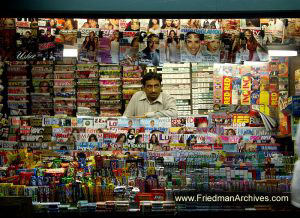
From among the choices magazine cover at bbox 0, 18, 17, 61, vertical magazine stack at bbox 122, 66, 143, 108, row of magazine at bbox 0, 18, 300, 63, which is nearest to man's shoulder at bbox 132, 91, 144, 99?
vertical magazine stack at bbox 122, 66, 143, 108

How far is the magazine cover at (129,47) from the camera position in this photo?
5473 mm

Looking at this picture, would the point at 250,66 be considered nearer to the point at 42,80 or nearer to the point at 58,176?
the point at 42,80

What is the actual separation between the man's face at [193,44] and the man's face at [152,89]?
962 mm

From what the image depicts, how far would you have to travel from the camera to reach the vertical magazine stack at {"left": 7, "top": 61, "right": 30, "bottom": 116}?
5789 mm

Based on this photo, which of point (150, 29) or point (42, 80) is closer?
point (150, 29)

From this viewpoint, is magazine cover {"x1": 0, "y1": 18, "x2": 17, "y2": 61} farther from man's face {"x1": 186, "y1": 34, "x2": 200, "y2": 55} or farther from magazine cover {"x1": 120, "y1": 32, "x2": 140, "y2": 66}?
man's face {"x1": 186, "y1": 34, "x2": 200, "y2": 55}

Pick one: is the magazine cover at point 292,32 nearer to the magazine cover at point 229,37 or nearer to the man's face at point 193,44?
the magazine cover at point 229,37

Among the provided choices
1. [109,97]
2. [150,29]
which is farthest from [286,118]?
[109,97]

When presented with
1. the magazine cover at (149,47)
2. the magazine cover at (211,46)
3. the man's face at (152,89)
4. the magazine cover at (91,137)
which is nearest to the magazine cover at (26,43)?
the magazine cover at (91,137)

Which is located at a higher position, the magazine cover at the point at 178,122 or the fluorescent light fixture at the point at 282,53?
the fluorescent light fixture at the point at 282,53

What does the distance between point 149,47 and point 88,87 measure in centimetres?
144

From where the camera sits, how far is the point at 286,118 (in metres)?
5.36

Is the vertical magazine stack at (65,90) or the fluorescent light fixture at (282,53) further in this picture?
the vertical magazine stack at (65,90)

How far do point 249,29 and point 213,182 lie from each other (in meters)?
1.96
